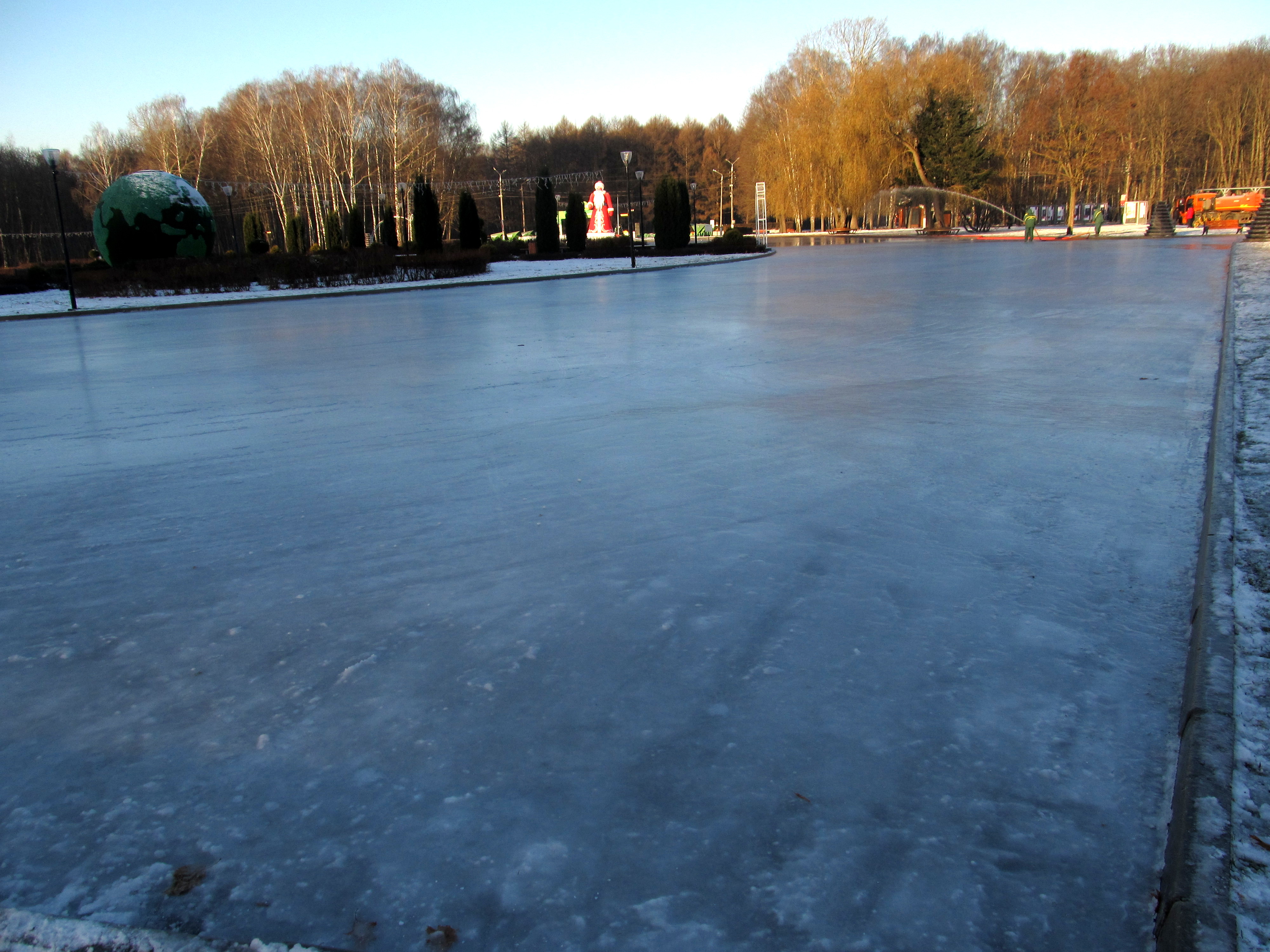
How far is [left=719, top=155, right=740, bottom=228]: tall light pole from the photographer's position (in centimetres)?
9325

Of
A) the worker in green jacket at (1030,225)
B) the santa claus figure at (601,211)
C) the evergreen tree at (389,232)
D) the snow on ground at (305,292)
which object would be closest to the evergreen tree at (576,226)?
the snow on ground at (305,292)

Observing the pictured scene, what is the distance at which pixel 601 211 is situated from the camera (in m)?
59.9

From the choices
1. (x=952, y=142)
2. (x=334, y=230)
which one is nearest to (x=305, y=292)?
(x=334, y=230)

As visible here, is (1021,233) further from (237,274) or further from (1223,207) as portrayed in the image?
(237,274)

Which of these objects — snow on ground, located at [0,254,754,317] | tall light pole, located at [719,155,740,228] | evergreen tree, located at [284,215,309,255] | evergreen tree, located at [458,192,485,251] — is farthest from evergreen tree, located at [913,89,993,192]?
evergreen tree, located at [284,215,309,255]

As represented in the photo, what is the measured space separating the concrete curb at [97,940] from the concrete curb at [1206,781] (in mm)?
1662

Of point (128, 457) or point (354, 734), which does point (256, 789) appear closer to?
point (354, 734)

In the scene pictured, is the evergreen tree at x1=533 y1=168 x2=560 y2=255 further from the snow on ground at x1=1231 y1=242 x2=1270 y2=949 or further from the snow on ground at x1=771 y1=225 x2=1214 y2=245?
the snow on ground at x1=1231 y1=242 x2=1270 y2=949

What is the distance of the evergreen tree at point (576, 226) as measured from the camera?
40969mm

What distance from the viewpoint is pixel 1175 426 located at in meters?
5.80

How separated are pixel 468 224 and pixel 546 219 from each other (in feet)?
16.1

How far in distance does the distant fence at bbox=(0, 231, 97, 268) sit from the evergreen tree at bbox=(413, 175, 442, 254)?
43142mm

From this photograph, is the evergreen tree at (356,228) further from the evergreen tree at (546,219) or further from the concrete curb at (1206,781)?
the concrete curb at (1206,781)

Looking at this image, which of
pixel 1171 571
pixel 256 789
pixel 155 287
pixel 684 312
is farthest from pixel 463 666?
pixel 155 287
